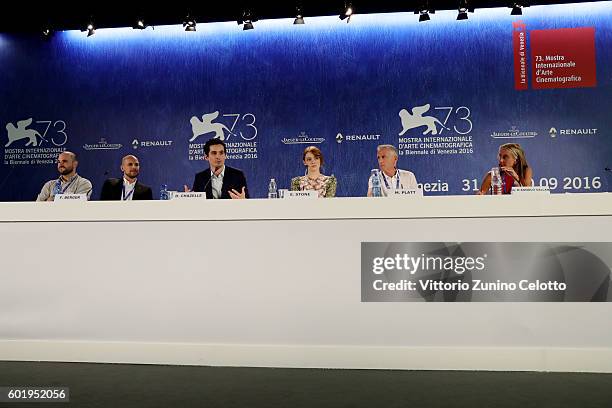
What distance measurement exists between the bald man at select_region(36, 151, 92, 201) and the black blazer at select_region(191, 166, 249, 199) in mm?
1031

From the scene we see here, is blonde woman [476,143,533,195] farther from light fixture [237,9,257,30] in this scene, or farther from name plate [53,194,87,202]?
name plate [53,194,87,202]

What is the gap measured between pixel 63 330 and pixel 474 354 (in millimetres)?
1762

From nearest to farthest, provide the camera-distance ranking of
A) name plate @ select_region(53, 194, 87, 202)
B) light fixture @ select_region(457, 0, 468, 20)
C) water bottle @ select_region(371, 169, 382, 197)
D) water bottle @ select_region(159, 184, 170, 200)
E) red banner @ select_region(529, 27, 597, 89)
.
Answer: name plate @ select_region(53, 194, 87, 202)
water bottle @ select_region(159, 184, 170, 200)
water bottle @ select_region(371, 169, 382, 197)
light fixture @ select_region(457, 0, 468, 20)
red banner @ select_region(529, 27, 597, 89)

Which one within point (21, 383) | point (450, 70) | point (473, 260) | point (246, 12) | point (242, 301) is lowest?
point (21, 383)

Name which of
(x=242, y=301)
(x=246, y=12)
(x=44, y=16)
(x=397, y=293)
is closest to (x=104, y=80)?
(x=44, y=16)

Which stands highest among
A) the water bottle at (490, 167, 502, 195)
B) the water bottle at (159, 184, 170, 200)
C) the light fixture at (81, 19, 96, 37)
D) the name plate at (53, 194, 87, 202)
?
the light fixture at (81, 19, 96, 37)

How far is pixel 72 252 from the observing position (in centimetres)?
260

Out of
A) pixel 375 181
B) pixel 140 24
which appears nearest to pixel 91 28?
pixel 140 24

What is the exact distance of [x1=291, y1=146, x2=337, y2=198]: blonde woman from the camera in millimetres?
4918

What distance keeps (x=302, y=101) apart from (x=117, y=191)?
5.94 feet

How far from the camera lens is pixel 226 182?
192 inches

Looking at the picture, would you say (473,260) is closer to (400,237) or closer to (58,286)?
(400,237)

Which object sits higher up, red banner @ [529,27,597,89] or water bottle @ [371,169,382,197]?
red banner @ [529,27,597,89]

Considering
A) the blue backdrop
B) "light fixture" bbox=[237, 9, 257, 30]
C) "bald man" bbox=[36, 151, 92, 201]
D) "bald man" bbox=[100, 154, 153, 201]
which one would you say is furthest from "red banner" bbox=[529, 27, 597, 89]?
"bald man" bbox=[36, 151, 92, 201]
